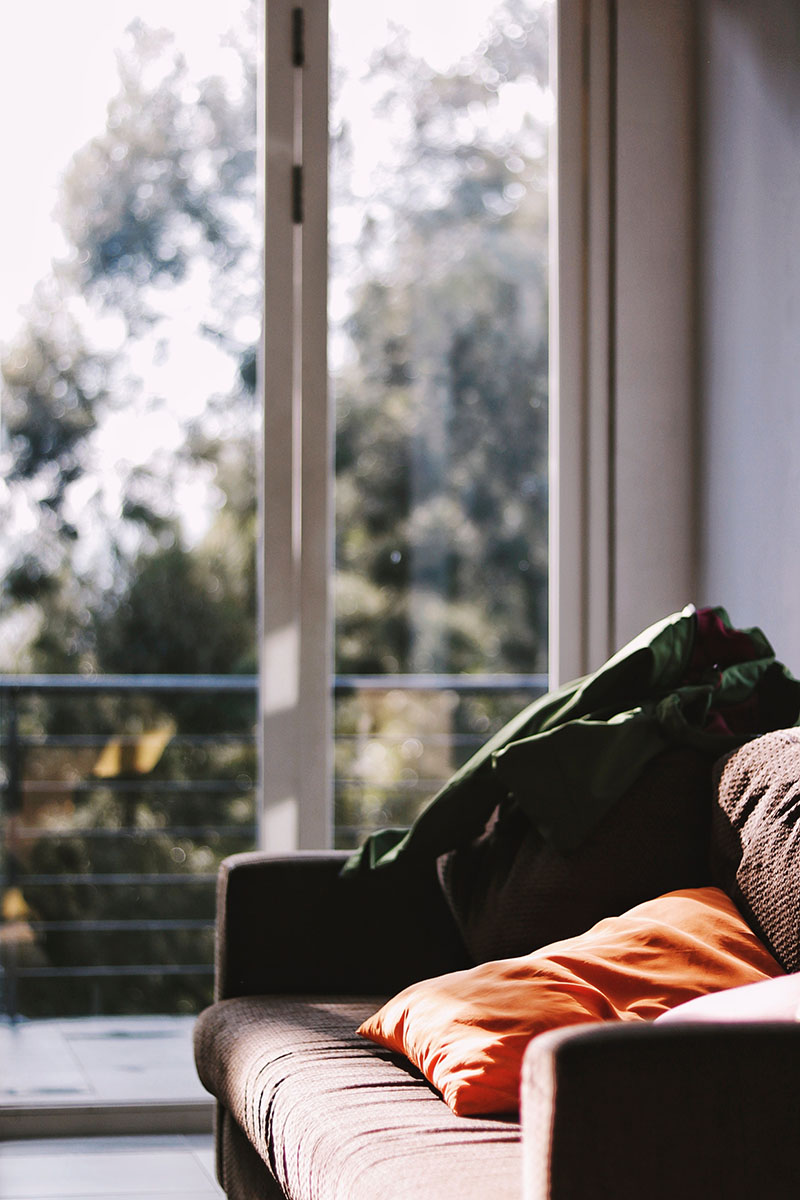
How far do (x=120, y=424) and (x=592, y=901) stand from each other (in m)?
1.62

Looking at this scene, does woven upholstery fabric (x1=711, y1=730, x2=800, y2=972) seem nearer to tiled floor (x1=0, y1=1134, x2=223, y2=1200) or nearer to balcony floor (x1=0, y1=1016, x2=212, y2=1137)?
tiled floor (x1=0, y1=1134, x2=223, y2=1200)

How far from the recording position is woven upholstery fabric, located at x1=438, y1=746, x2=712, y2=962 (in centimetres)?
206

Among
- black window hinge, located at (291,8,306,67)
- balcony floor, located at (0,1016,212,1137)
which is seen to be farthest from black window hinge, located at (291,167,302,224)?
balcony floor, located at (0,1016,212,1137)

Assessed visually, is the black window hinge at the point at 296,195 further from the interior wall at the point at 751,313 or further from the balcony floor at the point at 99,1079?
the balcony floor at the point at 99,1079

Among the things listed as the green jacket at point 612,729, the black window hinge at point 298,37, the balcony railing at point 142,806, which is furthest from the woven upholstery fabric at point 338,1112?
the black window hinge at point 298,37

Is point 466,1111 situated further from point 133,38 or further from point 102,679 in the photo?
point 133,38

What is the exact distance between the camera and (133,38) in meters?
3.06

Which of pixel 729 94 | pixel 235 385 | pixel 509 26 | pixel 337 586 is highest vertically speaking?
pixel 509 26

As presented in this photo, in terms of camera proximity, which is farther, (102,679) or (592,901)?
(102,679)

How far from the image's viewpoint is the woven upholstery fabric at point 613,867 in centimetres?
206

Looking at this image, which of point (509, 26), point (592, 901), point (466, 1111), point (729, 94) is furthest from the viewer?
point (509, 26)

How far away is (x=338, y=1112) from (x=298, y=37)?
245cm

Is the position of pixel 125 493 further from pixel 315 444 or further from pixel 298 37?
pixel 298 37

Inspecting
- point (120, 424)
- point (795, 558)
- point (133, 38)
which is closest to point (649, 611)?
point (795, 558)
